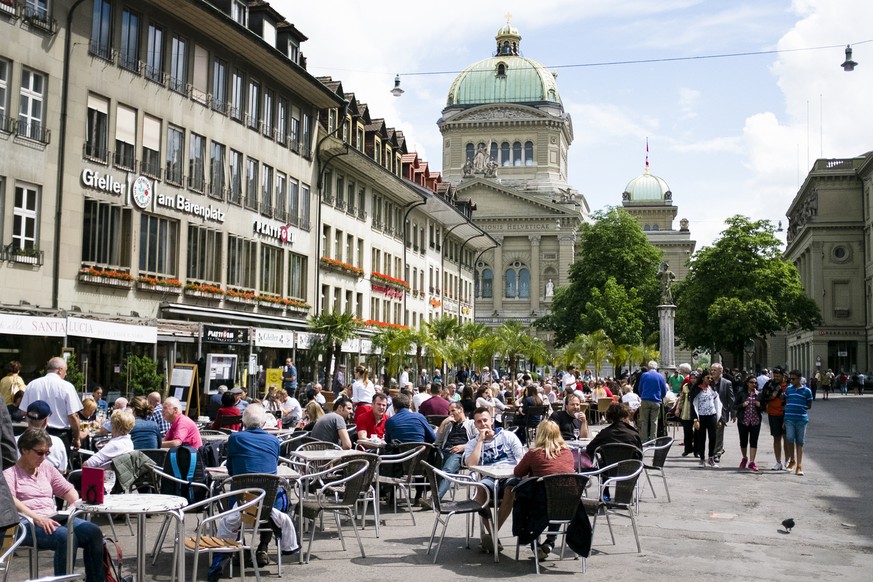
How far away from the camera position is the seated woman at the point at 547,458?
9.53 m

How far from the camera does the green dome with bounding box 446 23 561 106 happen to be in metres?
115

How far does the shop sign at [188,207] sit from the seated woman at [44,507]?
20.6 metres

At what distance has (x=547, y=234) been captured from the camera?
102m

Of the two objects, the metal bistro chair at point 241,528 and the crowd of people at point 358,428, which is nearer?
the crowd of people at point 358,428

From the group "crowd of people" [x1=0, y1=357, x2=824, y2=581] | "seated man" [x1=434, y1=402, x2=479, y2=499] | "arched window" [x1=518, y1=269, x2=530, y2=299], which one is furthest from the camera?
"arched window" [x1=518, y1=269, x2=530, y2=299]

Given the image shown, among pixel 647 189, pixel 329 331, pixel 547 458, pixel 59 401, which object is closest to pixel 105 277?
pixel 329 331

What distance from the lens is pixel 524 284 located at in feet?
342

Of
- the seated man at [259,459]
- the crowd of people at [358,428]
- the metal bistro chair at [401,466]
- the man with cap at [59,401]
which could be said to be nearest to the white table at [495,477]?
the crowd of people at [358,428]

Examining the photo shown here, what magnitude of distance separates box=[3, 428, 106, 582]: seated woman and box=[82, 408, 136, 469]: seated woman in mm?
2657

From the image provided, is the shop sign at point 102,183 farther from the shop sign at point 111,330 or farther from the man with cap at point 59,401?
the man with cap at point 59,401

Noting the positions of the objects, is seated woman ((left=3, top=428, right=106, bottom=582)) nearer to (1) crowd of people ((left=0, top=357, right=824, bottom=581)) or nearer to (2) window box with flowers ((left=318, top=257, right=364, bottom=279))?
(1) crowd of people ((left=0, top=357, right=824, bottom=581))

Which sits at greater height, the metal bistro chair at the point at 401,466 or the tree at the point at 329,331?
the tree at the point at 329,331

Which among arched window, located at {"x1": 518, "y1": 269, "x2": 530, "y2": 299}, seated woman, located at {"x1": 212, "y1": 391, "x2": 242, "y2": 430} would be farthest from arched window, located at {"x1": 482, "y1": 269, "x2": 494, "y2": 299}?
seated woman, located at {"x1": 212, "y1": 391, "x2": 242, "y2": 430}

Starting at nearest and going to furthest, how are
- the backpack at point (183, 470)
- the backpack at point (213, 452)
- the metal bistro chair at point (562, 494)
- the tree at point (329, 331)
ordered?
the metal bistro chair at point (562, 494) < the backpack at point (183, 470) < the backpack at point (213, 452) < the tree at point (329, 331)
